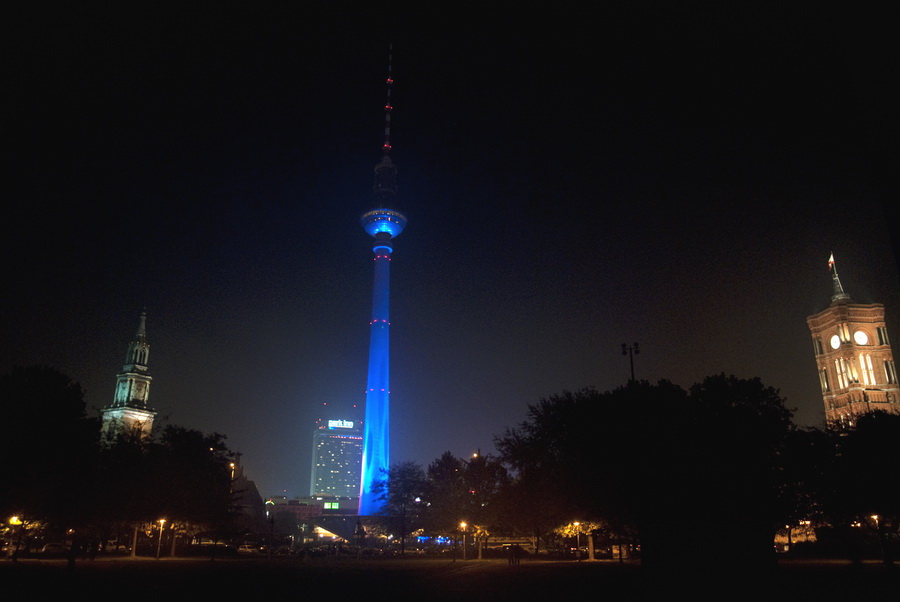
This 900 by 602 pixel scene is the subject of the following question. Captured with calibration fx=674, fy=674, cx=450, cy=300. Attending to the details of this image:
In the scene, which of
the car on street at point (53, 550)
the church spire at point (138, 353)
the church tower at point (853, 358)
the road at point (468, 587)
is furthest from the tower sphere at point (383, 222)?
the road at point (468, 587)

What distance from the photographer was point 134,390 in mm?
141500

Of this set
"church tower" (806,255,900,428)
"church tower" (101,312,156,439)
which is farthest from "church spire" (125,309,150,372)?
"church tower" (806,255,900,428)

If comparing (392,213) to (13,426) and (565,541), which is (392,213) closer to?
(565,541)

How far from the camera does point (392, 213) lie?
165 metres

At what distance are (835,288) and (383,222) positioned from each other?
344ft

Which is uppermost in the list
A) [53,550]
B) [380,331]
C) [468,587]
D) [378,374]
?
[380,331]

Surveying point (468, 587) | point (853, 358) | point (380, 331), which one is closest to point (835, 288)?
point (853, 358)

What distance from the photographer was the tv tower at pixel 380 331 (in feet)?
474

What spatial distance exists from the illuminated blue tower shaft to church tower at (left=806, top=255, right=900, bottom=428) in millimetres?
92096

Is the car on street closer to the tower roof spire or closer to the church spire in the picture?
the church spire

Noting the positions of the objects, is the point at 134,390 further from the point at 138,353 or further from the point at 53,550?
the point at 53,550

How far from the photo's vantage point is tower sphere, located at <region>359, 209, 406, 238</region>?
164875 mm

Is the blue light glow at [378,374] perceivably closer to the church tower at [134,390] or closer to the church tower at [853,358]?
the church tower at [134,390]

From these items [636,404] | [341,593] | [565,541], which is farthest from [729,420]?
[565,541]
